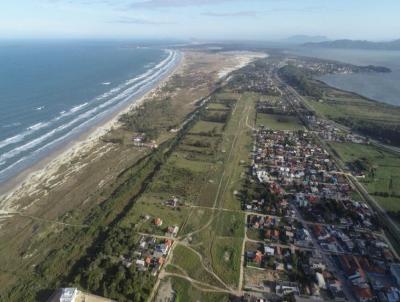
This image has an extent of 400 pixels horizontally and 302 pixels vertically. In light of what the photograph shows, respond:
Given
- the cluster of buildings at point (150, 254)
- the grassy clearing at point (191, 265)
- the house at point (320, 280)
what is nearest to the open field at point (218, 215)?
the grassy clearing at point (191, 265)

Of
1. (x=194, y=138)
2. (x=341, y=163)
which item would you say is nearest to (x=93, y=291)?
(x=194, y=138)

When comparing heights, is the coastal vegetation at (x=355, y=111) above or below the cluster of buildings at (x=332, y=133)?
above

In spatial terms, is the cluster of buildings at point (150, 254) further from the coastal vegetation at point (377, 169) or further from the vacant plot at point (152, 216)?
the coastal vegetation at point (377, 169)

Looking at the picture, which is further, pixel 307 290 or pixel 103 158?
pixel 103 158

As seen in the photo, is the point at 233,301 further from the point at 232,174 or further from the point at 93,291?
the point at 232,174

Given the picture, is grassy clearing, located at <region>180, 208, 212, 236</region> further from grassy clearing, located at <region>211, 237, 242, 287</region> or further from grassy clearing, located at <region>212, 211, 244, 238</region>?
grassy clearing, located at <region>211, 237, 242, 287</region>

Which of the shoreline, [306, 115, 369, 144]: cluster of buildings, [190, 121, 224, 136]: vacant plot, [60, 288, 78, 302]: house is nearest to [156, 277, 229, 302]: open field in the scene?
[60, 288, 78, 302]: house
